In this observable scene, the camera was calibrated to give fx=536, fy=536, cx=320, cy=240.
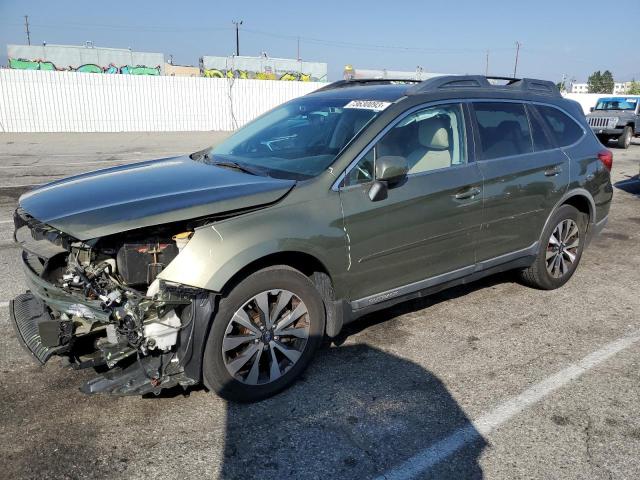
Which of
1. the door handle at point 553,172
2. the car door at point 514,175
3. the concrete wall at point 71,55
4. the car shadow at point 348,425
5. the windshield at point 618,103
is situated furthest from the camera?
the concrete wall at point 71,55

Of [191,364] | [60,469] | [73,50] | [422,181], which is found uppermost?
[73,50]

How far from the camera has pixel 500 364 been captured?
377 cm

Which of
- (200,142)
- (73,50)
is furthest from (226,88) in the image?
(73,50)

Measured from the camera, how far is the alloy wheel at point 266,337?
10.1 ft

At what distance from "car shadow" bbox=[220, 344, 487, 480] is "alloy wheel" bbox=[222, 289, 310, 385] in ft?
0.68

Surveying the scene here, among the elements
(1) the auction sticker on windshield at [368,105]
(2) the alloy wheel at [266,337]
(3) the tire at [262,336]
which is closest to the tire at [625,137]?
(1) the auction sticker on windshield at [368,105]

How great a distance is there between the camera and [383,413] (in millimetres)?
3160

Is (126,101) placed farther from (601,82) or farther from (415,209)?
(601,82)

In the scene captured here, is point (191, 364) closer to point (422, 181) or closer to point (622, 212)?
point (422, 181)

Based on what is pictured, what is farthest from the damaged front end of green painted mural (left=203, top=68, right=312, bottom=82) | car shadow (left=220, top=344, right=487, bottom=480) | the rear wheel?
green painted mural (left=203, top=68, right=312, bottom=82)

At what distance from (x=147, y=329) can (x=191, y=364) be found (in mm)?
316

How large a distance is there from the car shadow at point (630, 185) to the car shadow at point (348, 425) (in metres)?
9.89

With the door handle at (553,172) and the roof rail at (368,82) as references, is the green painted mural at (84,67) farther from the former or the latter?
the door handle at (553,172)

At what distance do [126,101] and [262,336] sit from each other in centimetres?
2438
